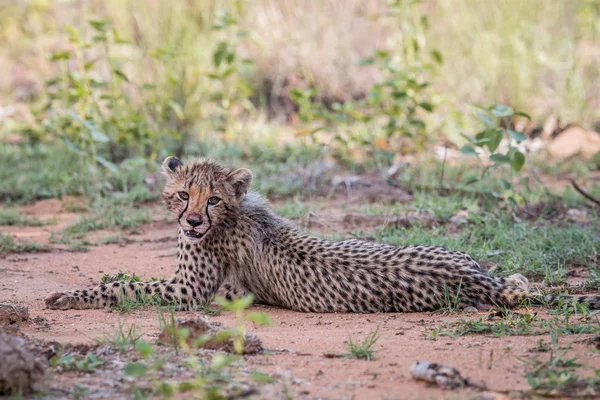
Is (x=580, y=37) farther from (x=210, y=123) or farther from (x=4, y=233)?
(x=4, y=233)

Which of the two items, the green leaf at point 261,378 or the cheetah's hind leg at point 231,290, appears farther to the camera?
the cheetah's hind leg at point 231,290

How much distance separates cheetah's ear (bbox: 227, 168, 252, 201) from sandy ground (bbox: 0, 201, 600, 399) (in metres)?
0.73

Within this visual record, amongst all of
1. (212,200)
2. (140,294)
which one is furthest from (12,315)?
(212,200)

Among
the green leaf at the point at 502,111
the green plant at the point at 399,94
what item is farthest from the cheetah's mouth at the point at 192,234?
the green plant at the point at 399,94

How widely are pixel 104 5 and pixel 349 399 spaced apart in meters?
9.94

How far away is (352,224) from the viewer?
7.14 meters

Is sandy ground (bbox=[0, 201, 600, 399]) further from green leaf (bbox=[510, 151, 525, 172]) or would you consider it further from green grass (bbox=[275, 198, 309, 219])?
green leaf (bbox=[510, 151, 525, 172])

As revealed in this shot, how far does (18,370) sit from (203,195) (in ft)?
7.39

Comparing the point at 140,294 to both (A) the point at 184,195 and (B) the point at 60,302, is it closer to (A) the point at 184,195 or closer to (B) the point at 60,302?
(B) the point at 60,302


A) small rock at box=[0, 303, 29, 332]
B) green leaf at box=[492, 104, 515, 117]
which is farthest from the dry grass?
small rock at box=[0, 303, 29, 332]

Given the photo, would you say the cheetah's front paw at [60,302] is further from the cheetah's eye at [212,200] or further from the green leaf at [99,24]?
the green leaf at [99,24]

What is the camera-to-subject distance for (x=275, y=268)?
516 centimetres

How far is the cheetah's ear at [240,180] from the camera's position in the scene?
17.6 feet

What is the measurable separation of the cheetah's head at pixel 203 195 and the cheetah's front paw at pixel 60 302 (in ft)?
2.53
